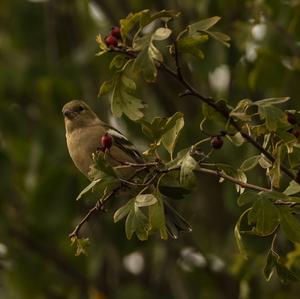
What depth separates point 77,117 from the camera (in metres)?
6.37

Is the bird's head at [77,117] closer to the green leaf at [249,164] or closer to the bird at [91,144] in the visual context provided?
the bird at [91,144]

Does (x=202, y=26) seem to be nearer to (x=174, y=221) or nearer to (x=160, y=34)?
(x=160, y=34)

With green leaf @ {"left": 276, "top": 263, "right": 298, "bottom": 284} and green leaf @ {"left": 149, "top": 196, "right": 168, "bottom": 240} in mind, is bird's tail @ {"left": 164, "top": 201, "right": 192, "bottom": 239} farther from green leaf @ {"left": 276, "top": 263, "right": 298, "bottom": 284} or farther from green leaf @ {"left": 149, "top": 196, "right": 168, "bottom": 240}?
green leaf @ {"left": 149, "top": 196, "right": 168, "bottom": 240}

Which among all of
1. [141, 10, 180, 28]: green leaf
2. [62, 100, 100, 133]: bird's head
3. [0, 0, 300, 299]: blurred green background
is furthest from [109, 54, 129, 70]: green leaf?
[0, 0, 300, 299]: blurred green background

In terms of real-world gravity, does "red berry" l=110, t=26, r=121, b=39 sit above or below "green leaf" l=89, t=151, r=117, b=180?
above

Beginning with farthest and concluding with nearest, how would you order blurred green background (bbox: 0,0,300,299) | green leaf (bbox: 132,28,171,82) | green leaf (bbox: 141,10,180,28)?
blurred green background (bbox: 0,0,300,299), green leaf (bbox: 141,10,180,28), green leaf (bbox: 132,28,171,82)

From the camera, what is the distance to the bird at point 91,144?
15.9 feet

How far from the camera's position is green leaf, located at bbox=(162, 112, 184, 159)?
11.6 feet

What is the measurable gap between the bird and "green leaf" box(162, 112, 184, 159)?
1016 mm

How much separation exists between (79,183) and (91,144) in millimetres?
1553

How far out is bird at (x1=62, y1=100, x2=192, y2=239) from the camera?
15.9 feet

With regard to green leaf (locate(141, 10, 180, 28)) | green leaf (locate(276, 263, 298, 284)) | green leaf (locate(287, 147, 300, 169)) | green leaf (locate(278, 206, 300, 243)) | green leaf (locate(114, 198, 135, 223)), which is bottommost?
green leaf (locate(276, 263, 298, 284))

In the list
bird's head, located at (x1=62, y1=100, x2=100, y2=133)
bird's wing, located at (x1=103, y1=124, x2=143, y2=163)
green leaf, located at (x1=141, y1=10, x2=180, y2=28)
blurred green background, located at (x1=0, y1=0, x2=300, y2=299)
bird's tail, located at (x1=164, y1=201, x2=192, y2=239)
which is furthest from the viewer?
blurred green background, located at (x1=0, y1=0, x2=300, y2=299)

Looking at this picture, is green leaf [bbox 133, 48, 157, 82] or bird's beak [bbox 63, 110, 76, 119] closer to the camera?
green leaf [bbox 133, 48, 157, 82]
